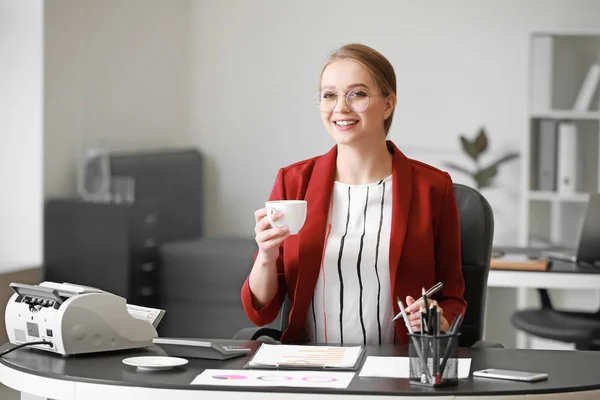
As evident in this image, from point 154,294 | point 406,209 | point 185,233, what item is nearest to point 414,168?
point 406,209

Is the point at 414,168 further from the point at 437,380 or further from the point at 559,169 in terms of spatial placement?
the point at 559,169

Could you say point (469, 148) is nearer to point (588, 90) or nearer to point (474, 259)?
point (588, 90)

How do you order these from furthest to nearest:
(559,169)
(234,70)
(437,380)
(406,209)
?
(234,70) < (559,169) < (406,209) < (437,380)

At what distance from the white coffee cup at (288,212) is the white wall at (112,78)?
3061 millimetres

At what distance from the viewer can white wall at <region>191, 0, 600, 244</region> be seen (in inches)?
232

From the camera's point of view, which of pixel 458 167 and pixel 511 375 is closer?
pixel 511 375

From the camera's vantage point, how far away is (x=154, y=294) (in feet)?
16.7

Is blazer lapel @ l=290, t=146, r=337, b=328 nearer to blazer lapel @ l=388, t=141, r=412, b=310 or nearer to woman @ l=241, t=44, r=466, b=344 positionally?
woman @ l=241, t=44, r=466, b=344

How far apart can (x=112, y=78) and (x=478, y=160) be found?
2.32m

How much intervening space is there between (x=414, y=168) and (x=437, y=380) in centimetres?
82

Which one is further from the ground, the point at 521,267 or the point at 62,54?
the point at 62,54

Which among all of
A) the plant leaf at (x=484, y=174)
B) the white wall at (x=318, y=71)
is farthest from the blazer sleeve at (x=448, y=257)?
the white wall at (x=318, y=71)

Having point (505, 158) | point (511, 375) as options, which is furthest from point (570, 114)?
point (511, 375)

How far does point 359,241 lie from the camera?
7.26ft
